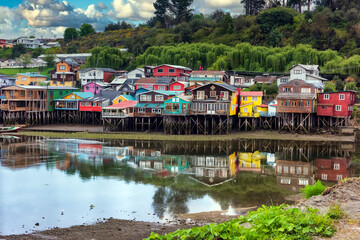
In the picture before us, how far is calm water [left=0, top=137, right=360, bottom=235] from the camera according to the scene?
18828mm

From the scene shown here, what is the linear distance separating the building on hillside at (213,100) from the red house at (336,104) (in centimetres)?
958

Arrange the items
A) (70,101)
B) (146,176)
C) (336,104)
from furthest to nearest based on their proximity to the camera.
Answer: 1. (70,101)
2. (336,104)
3. (146,176)

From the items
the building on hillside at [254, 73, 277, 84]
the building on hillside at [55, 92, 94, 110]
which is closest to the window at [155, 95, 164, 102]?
the building on hillside at [55, 92, 94, 110]

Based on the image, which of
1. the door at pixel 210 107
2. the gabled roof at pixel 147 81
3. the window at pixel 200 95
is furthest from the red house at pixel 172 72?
the door at pixel 210 107

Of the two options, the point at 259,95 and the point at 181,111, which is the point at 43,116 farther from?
the point at 259,95

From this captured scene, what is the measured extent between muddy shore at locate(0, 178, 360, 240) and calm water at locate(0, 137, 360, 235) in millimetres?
923

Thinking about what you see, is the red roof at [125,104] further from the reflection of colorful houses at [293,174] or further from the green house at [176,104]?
the reflection of colorful houses at [293,174]

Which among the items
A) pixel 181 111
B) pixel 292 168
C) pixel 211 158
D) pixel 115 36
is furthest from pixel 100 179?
pixel 115 36

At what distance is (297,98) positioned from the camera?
4362 centimetres

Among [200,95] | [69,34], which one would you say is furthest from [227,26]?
[69,34]

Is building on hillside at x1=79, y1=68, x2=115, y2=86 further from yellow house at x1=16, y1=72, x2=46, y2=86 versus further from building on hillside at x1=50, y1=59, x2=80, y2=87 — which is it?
yellow house at x1=16, y1=72, x2=46, y2=86

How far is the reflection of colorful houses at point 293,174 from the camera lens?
78.3ft

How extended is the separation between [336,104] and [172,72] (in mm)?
26565

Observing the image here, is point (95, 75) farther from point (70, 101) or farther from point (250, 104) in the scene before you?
point (250, 104)
